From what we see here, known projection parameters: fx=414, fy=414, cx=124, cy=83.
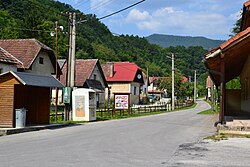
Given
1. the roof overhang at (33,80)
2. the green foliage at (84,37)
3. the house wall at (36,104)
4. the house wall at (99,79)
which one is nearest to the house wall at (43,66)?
the green foliage at (84,37)

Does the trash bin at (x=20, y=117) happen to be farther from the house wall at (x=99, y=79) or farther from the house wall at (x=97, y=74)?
the house wall at (x=97, y=74)

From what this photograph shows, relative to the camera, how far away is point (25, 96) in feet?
75.0

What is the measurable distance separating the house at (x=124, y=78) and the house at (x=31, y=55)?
95.8 feet

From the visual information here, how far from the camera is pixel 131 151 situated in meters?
12.5

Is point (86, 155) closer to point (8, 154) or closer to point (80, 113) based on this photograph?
point (8, 154)

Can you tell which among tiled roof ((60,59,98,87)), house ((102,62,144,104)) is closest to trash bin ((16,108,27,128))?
tiled roof ((60,59,98,87))

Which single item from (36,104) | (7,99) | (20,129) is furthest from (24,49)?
(20,129)

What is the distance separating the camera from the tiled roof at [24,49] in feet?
131

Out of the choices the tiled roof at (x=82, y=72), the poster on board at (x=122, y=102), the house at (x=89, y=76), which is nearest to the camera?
the poster on board at (x=122, y=102)

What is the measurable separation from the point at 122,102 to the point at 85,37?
46778 millimetres

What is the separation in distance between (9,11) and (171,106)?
36346 millimetres

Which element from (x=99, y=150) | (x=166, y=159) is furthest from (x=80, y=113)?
(x=166, y=159)

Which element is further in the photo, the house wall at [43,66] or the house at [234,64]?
the house wall at [43,66]

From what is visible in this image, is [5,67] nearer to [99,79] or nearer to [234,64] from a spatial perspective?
[234,64]
